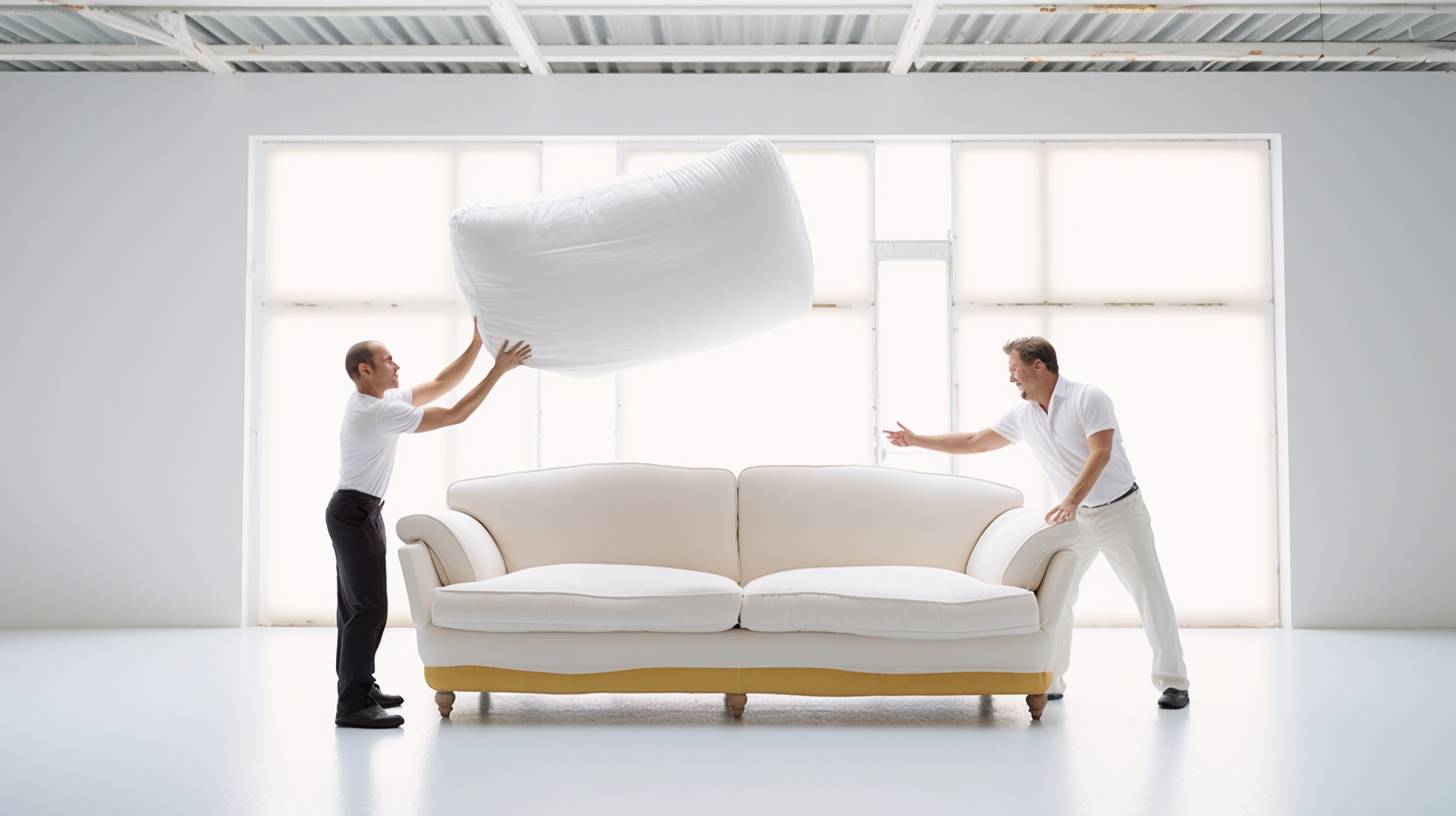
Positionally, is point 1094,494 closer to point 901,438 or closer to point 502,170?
point 901,438

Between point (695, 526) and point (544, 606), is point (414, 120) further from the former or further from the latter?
point (544, 606)

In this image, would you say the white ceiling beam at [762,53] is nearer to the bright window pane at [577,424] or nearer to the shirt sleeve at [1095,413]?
the bright window pane at [577,424]

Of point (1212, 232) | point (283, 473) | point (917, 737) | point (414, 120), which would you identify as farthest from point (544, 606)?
point (1212, 232)

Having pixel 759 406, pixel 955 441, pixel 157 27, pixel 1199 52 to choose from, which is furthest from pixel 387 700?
pixel 1199 52

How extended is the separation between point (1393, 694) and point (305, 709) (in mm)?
3894

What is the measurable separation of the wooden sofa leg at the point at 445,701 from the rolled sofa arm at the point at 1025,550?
185cm

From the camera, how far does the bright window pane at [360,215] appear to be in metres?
5.52

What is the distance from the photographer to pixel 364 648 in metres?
3.11

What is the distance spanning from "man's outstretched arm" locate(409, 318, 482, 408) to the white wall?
2.35 metres

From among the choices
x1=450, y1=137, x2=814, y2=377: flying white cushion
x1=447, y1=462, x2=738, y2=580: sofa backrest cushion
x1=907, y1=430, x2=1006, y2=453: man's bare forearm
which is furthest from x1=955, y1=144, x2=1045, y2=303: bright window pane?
x1=450, y1=137, x2=814, y2=377: flying white cushion

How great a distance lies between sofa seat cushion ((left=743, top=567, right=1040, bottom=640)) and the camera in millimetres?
3084

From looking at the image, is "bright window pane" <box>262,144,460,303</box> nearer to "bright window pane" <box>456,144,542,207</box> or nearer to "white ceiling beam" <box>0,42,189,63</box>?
"bright window pane" <box>456,144,542,207</box>

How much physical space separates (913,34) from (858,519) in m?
2.62

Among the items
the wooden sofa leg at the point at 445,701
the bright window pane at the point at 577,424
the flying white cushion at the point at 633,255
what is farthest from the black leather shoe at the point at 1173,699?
the bright window pane at the point at 577,424
